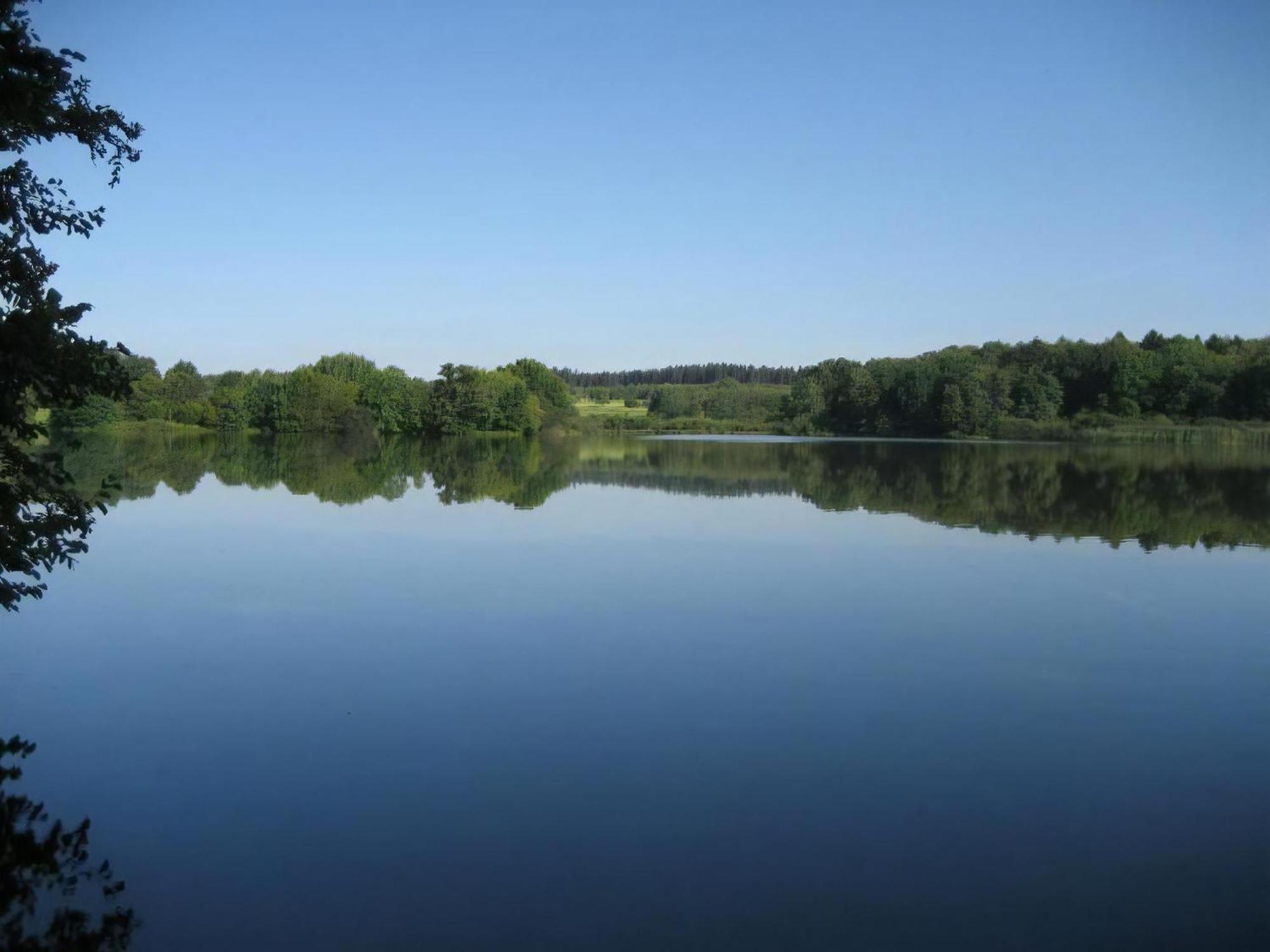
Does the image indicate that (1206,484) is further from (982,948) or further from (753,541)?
(982,948)

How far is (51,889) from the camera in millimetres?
4398

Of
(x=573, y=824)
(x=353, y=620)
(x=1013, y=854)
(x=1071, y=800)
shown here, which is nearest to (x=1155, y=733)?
(x=1071, y=800)

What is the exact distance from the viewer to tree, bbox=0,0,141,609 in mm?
5156

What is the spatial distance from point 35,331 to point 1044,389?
69549 mm

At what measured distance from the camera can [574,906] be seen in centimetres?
429

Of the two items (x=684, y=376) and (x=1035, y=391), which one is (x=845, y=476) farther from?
(x=684, y=376)

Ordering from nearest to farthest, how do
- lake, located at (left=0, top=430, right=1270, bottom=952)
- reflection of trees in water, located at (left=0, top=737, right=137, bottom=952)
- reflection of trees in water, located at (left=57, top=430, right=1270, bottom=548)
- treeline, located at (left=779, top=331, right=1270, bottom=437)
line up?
reflection of trees in water, located at (left=0, top=737, right=137, bottom=952) < lake, located at (left=0, top=430, right=1270, bottom=952) < reflection of trees in water, located at (left=57, top=430, right=1270, bottom=548) < treeline, located at (left=779, top=331, right=1270, bottom=437)

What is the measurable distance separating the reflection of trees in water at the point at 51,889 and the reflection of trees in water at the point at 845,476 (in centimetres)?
1360

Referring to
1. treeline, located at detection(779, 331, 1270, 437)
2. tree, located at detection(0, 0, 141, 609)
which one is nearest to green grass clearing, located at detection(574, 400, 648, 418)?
treeline, located at detection(779, 331, 1270, 437)

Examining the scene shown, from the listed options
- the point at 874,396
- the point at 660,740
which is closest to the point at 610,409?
the point at 874,396

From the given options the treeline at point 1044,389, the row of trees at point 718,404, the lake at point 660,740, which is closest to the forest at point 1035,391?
the treeline at point 1044,389

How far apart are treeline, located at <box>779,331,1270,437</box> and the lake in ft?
174

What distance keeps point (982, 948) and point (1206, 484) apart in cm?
2565

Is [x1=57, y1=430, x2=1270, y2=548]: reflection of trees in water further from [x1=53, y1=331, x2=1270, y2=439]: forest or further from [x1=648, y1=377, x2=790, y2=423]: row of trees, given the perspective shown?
[x1=648, y1=377, x2=790, y2=423]: row of trees
